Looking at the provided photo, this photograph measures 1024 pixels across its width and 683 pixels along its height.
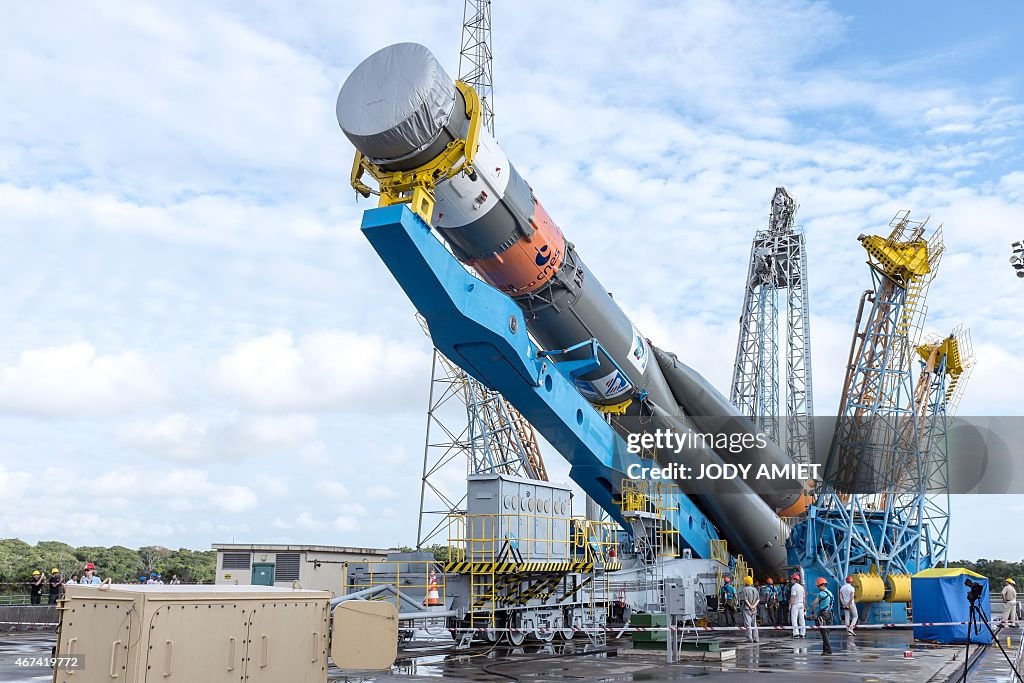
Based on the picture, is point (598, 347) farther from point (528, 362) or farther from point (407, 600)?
point (407, 600)

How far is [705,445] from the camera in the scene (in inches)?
719

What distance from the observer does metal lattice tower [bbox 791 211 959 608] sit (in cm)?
2156

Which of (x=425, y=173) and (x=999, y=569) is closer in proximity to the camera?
(x=425, y=173)

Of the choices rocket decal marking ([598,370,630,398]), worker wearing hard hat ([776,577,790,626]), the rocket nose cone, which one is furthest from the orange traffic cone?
worker wearing hard hat ([776,577,790,626])

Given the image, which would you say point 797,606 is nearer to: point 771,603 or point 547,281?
point 771,603

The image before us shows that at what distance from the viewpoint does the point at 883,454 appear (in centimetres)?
2225

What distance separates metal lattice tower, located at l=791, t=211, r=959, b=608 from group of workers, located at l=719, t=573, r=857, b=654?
1.16 meters

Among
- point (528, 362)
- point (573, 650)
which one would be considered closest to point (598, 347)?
point (528, 362)

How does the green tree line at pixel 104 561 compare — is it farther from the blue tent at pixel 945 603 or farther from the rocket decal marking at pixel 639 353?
the blue tent at pixel 945 603

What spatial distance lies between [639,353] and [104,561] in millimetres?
31273

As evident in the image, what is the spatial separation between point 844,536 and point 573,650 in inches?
394

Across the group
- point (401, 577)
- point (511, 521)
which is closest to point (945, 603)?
point (511, 521)

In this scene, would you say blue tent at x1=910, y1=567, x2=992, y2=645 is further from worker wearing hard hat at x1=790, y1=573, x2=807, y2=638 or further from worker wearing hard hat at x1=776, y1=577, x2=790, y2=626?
worker wearing hard hat at x1=776, y1=577, x2=790, y2=626

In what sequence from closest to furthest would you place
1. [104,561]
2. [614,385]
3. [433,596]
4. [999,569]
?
[433,596]
[614,385]
[104,561]
[999,569]
